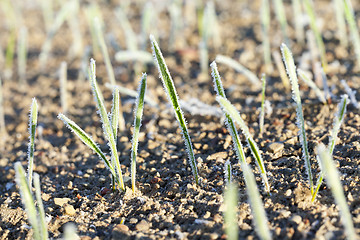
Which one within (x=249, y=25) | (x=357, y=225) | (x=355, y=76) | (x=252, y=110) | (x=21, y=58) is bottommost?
(x=357, y=225)

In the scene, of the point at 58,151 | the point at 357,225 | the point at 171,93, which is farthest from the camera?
the point at 58,151

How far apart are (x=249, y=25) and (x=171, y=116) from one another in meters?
1.06

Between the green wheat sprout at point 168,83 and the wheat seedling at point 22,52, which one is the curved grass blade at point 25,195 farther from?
the wheat seedling at point 22,52

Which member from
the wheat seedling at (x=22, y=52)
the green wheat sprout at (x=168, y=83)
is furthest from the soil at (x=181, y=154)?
the green wheat sprout at (x=168, y=83)

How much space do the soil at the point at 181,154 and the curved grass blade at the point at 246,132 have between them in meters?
0.07

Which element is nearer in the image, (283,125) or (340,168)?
(340,168)

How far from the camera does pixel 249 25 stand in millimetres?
2459

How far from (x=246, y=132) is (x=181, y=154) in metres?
0.42

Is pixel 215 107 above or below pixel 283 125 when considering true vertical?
above

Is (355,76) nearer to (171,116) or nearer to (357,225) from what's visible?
(171,116)

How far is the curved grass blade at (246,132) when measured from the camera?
942 mm

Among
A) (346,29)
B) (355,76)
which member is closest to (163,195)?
(355,76)

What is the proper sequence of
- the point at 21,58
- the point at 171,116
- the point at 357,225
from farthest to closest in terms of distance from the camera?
the point at 21,58
the point at 171,116
the point at 357,225

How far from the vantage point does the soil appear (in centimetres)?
104
